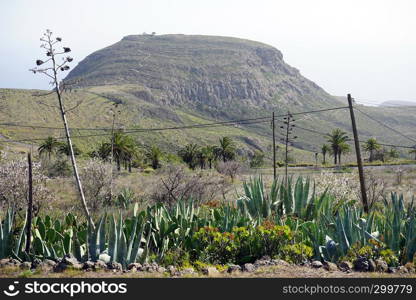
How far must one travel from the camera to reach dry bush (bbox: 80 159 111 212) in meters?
24.0

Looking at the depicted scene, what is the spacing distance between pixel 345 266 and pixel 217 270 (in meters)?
2.14

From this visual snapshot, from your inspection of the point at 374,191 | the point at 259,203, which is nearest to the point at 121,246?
the point at 259,203

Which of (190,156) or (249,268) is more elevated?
(249,268)

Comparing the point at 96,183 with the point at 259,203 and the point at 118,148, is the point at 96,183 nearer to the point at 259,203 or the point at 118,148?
the point at 259,203

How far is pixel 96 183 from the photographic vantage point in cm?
2459

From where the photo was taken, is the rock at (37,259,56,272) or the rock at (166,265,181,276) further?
the rock at (37,259,56,272)

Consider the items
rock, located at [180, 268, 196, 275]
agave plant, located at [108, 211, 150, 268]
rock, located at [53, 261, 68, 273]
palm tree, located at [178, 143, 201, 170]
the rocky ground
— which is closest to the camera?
the rocky ground

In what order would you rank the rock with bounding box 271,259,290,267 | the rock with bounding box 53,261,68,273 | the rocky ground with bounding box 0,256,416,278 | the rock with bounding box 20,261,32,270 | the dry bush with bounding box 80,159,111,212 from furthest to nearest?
the dry bush with bounding box 80,159,111,212
the rock with bounding box 20,261,32,270
the rock with bounding box 271,259,290,267
the rock with bounding box 53,261,68,273
the rocky ground with bounding box 0,256,416,278

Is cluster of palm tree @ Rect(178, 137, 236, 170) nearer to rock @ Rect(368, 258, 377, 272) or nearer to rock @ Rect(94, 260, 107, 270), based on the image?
rock @ Rect(94, 260, 107, 270)

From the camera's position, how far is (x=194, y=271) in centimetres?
755

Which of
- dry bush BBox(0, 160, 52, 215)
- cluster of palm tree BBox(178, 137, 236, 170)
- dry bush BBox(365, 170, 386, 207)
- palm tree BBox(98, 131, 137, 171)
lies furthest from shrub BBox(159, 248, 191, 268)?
cluster of palm tree BBox(178, 137, 236, 170)

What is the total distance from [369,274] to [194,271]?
9.39 feet

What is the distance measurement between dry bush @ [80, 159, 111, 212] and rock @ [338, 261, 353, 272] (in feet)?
58.4

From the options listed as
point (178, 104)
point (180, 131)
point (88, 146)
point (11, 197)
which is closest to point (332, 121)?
point (178, 104)
